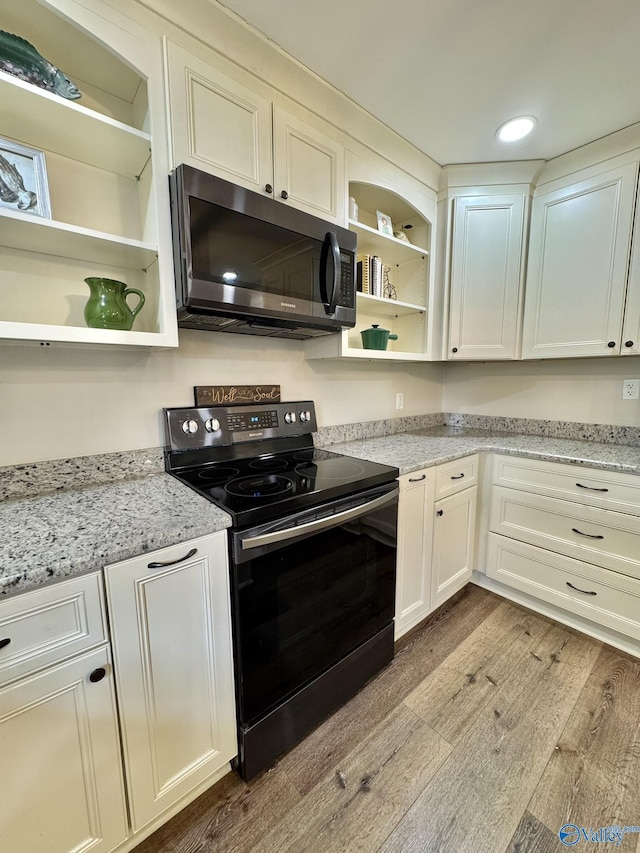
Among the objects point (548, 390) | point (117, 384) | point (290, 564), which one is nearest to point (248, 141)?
point (117, 384)

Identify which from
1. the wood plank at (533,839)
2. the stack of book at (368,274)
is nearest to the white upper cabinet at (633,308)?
the stack of book at (368,274)

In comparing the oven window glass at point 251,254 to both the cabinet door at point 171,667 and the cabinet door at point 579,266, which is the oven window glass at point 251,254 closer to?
the cabinet door at point 171,667

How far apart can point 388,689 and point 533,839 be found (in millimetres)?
581

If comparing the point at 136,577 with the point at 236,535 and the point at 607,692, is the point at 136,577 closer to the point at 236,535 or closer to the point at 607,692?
the point at 236,535

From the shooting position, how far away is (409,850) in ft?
3.14

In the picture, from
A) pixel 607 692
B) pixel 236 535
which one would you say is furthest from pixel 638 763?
pixel 236 535

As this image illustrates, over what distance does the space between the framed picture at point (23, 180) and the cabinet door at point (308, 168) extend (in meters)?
0.75

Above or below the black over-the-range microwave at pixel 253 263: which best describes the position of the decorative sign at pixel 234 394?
below

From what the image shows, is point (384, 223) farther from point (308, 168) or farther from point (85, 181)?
point (85, 181)

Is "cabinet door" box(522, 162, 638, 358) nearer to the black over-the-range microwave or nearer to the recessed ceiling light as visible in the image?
the recessed ceiling light

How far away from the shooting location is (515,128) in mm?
1659

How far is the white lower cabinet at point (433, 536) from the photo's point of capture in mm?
1579

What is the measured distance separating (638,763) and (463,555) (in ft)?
3.12

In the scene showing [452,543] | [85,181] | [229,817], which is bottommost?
[229,817]
